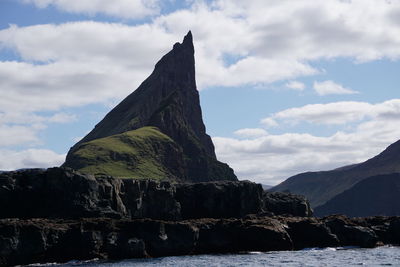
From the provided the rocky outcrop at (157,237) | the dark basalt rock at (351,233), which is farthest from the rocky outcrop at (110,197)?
the dark basalt rock at (351,233)

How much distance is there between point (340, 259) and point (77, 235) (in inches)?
2154

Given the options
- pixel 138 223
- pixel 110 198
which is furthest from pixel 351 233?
pixel 110 198

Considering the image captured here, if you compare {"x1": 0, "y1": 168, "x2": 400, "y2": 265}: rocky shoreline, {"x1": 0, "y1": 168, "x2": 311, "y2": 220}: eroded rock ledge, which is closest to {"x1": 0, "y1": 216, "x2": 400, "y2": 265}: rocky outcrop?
{"x1": 0, "y1": 168, "x2": 400, "y2": 265}: rocky shoreline

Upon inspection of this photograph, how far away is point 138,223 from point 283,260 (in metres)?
35.3

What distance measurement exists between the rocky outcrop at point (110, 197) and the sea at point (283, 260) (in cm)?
3139

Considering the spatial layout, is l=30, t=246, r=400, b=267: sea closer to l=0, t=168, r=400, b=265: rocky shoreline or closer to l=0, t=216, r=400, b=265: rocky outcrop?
l=0, t=216, r=400, b=265: rocky outcrop

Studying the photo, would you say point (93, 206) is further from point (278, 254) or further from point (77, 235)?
point (278, 254)

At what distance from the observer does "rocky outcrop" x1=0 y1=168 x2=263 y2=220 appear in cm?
15575

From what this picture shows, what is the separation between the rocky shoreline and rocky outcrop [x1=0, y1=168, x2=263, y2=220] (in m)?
0.25

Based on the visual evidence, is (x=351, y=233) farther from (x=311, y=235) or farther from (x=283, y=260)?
(x=283, y=260)

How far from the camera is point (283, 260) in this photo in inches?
4749

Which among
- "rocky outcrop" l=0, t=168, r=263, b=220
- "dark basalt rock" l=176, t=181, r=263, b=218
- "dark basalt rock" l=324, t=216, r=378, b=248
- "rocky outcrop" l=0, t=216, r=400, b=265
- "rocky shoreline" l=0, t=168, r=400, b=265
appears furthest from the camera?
"dark basalt rock" l=176, t=181, r=263, b=218

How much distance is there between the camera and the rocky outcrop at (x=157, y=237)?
420 ft

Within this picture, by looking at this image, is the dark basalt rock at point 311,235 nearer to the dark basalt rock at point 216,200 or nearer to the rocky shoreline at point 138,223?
the rocky shoreline at point 138,223
